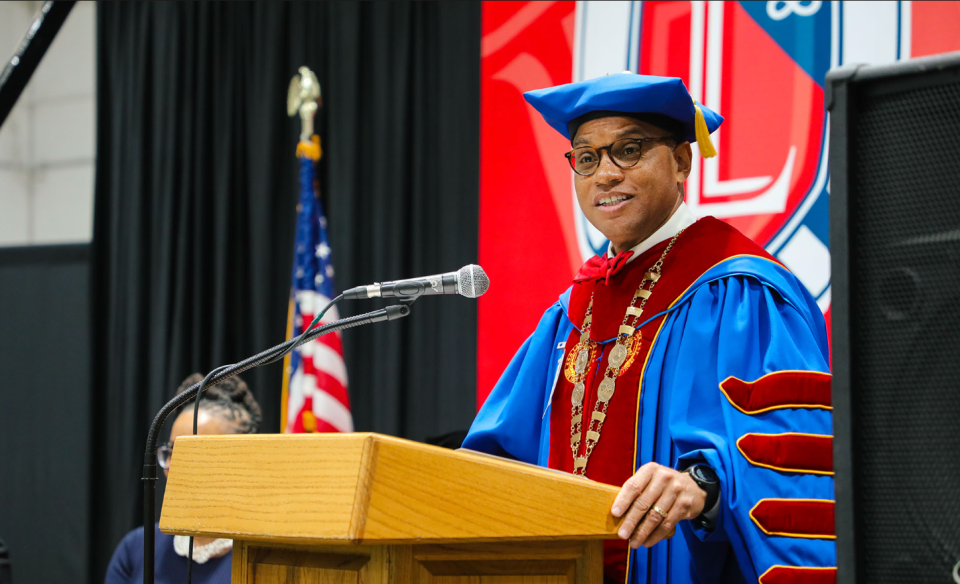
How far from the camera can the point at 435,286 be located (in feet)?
4.71

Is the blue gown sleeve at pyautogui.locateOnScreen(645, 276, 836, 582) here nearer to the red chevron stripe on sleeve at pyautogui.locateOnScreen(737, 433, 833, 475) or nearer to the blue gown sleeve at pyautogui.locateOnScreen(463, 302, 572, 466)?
the red chevron stripe on sleeve at pyautogui.locateOnScreen(737, 433, 833, 475)

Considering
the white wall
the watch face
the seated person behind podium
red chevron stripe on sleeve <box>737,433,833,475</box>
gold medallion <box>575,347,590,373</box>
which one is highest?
the white wall

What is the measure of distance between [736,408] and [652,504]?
322 mm

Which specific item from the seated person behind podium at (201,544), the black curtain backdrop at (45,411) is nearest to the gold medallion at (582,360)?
the seated person behind podium at (201,544)

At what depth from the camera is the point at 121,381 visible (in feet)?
14.9

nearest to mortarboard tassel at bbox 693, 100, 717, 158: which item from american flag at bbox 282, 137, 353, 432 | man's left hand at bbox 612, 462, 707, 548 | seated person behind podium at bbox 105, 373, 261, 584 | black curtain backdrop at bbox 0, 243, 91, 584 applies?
man's left hand at bbox 612, 462, 707, 548

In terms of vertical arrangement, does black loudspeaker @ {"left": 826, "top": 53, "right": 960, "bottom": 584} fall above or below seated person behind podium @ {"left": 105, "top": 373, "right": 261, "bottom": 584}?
above

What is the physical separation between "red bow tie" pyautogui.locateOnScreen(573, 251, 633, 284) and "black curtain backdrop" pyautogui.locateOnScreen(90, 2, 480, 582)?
1.98 m

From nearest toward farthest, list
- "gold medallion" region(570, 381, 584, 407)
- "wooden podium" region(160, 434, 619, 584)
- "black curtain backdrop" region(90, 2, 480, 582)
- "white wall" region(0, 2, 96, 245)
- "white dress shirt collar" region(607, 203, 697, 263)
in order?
"wooden podium" region(160, 434, 619, 584) → "gold medallion" region(570, 381, 584, 407) → "white dress shirt collar" region(607, 203, 697, 263) → "black curtain backdrop" region(90, 2, 480, 582) → "white wall" region(0, 2, 96, 245)

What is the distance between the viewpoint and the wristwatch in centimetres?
138

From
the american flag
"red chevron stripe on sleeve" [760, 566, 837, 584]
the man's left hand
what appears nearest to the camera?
the man's left hand

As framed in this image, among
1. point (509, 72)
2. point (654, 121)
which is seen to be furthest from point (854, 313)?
point (509, 72)

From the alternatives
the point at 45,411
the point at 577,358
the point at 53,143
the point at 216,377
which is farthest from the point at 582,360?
the point at 53,143

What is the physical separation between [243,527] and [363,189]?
3.25 meters
